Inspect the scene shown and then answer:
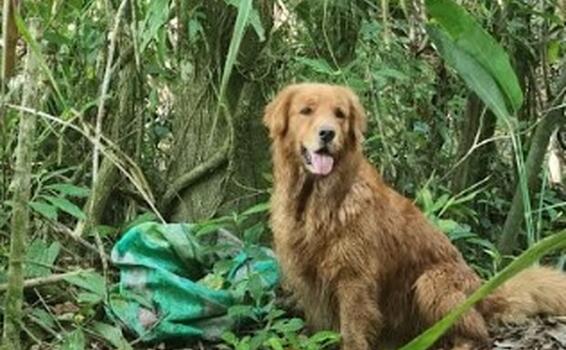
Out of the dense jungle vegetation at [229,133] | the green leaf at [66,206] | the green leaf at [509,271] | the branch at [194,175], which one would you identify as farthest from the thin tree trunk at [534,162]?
the green leaf at [509,271]

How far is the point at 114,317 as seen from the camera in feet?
13.9

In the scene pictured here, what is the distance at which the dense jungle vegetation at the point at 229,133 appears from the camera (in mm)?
4156

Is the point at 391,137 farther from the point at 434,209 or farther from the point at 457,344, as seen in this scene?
the point at 457,344

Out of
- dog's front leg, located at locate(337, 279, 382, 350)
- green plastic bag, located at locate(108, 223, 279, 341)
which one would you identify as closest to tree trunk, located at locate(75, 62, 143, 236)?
green plastic bag, located at locate(108, 223, 279, 341)

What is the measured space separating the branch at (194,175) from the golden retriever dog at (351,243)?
590mm

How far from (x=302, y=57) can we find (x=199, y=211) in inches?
37.4

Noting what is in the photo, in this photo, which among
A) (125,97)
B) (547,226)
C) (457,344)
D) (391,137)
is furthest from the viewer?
(547,226)

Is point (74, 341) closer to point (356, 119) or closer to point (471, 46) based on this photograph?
point (356, 119)

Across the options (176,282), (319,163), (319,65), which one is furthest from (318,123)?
(176,282)

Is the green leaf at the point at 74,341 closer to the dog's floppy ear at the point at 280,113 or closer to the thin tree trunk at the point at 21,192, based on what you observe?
A: the thin tree trunk at the point at 21,192

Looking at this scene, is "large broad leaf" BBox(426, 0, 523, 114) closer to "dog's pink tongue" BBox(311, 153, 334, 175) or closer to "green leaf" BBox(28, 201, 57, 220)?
"green leaf" BBox(28, 201, 57, 220)

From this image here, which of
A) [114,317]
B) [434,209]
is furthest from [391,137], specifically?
Result: [114,317]

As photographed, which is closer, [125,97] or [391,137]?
[125,97]

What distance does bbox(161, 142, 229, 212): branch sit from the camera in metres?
5.00
